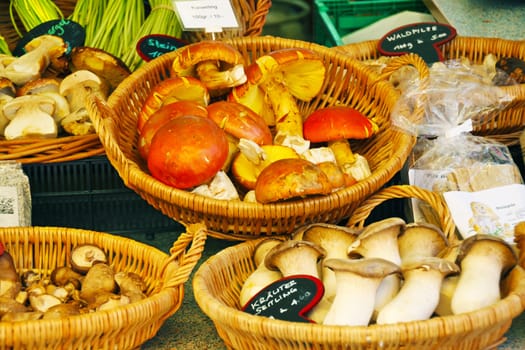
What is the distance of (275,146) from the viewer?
1.96 m

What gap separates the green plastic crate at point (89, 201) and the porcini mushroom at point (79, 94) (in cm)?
11

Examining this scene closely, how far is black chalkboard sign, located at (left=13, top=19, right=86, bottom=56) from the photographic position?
2543mm

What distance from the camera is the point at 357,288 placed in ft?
4.76

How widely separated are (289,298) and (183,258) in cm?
26

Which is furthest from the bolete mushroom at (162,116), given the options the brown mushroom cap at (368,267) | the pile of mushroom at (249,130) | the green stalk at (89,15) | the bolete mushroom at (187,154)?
the green stalk at (89,15)

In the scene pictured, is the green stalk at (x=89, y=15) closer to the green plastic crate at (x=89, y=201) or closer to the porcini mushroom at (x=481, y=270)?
the green plastic crate at (x=89, y=201)

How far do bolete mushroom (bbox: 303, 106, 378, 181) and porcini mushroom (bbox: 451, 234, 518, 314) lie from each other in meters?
0.49

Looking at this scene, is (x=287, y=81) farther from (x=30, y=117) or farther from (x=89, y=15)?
(x=89, y=15)

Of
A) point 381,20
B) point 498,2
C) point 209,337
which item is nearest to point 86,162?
point 209,337

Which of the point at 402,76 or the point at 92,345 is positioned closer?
the point at 92,345

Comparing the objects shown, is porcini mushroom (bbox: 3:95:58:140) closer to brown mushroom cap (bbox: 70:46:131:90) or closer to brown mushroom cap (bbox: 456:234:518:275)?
brown mushroom cap (bbox: 70:46:131:90)

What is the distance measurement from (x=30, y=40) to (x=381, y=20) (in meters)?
1.32

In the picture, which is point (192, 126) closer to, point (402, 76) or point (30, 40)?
point (402, 76)

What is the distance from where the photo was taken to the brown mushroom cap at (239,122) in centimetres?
198
